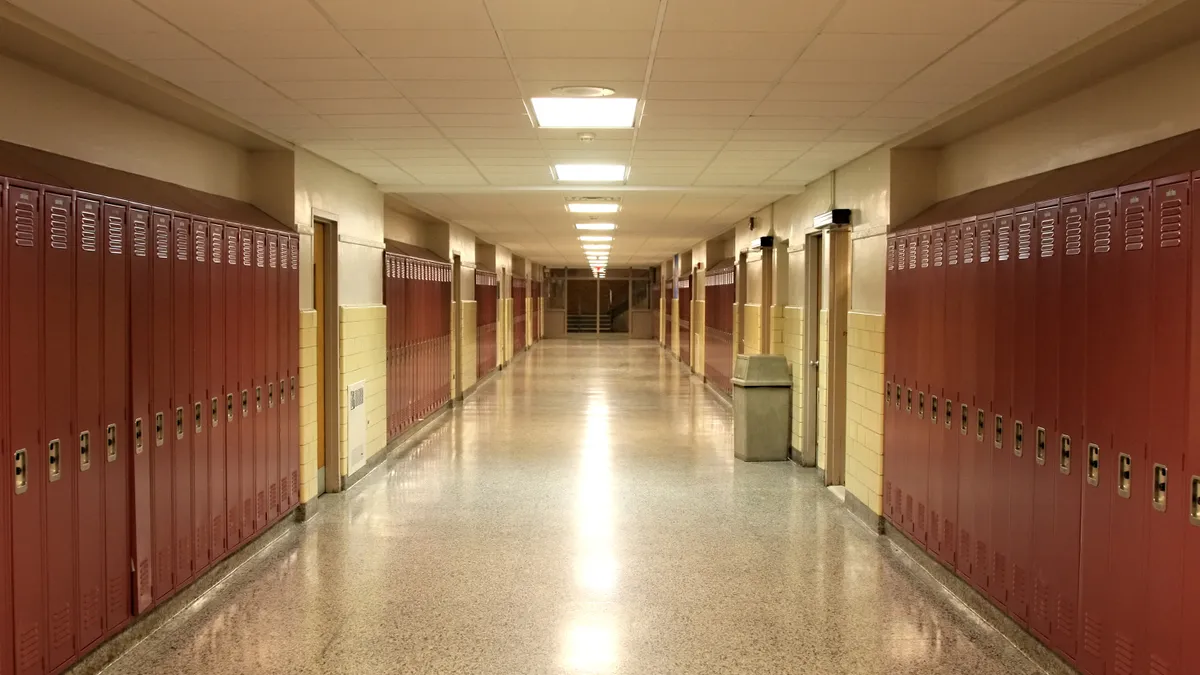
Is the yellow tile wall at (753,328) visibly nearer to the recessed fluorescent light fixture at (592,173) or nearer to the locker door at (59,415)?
the recessed fluorescent light fixture at (592,173)

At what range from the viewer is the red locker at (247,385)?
454 centimetres

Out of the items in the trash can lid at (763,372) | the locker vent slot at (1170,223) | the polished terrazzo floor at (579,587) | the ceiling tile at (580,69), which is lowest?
the polished terrazzo floor at (579,587)

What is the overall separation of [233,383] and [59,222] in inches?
64.9

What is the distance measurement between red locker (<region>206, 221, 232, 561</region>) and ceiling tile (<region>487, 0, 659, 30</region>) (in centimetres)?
216

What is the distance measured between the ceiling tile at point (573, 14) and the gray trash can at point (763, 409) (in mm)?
5021

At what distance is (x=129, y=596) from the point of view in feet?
11.3

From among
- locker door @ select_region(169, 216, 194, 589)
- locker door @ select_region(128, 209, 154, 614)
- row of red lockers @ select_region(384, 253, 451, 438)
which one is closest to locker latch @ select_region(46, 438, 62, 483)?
locker door @ select_region(128, 209, 154, 614)

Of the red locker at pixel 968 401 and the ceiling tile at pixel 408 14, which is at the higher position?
the ceiling tile at pixel 408 14

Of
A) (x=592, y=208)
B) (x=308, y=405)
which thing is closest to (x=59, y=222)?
(x=308, y=405)

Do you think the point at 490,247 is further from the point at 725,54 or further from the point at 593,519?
the point at 725,54

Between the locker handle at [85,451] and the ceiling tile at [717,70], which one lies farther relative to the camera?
the ceiling tile at [717,70]

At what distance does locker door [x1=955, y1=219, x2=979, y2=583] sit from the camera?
3973 mm

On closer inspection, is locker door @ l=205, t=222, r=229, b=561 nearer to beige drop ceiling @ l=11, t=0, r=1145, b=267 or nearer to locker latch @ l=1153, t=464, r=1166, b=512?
beige drop ceiling @ l=11, t=0, r=1145, b=267

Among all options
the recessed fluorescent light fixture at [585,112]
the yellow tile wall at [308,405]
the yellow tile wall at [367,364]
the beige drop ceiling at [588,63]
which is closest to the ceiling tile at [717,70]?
the beige drop ceiling at [588,63]
